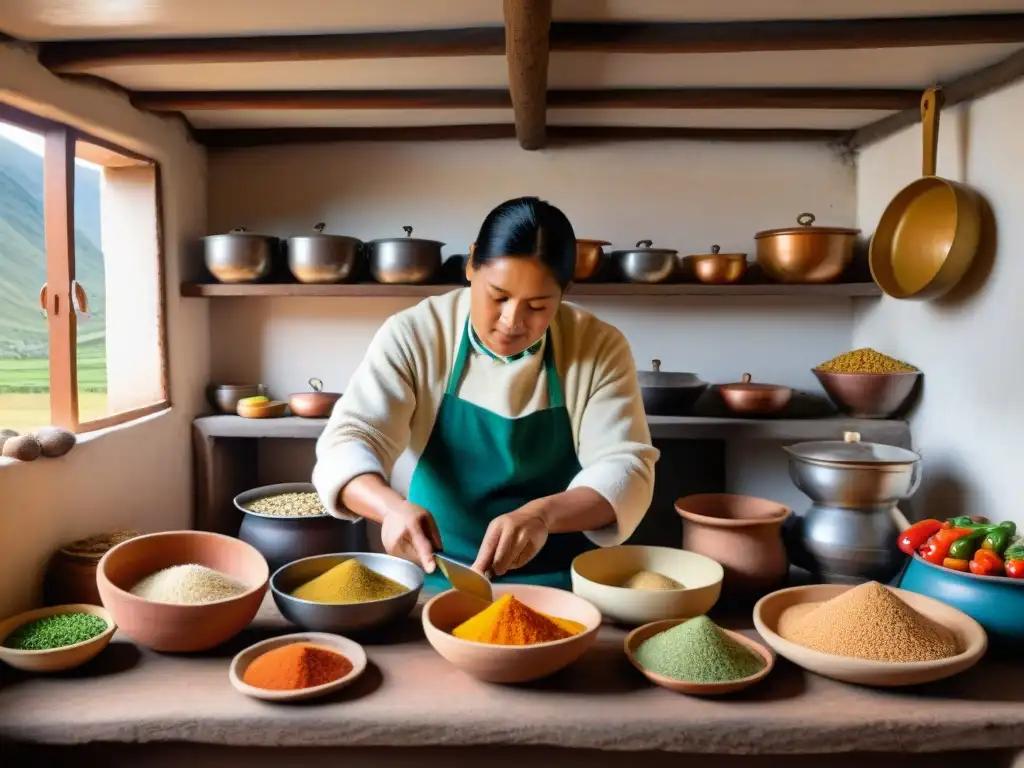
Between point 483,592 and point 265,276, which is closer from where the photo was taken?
point 483,592

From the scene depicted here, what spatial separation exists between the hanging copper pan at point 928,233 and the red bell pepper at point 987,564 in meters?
1.07

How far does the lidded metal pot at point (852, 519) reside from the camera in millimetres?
1888

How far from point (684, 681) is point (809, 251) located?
197 cm

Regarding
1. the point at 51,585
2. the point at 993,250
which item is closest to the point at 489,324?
the point at 51,585

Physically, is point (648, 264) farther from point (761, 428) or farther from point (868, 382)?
point (868, 382)

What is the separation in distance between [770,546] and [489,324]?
0.79 m

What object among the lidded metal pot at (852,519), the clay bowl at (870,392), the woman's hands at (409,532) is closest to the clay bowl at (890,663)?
the lidded metal pot at (852,519)

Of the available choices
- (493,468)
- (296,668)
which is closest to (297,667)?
(296,668)

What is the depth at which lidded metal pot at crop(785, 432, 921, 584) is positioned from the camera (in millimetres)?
1888

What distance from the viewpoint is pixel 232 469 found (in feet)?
10.2

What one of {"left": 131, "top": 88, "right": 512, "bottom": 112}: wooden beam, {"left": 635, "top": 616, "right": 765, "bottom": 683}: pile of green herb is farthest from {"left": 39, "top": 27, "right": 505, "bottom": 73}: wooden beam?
{"left": 635, "top": 616, "right": 765, "bottom": 683}: pile of green herb

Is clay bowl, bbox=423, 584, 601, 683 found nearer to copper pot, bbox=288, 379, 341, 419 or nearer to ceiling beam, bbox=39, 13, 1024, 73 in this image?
ceiling beam, bbox=39, 13, 1024, 73

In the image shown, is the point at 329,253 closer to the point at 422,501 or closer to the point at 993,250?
the point at 422,501

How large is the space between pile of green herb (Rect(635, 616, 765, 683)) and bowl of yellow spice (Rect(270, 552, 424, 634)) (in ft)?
1.56
